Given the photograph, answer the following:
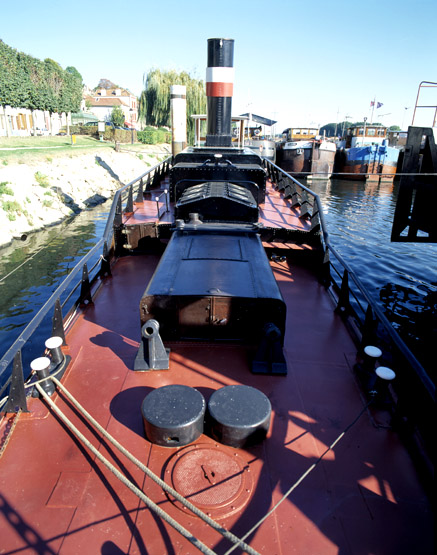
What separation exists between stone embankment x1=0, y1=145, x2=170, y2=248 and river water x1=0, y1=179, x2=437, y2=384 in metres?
1.10

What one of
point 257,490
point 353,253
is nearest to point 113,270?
point 257,490

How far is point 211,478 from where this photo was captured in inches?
127

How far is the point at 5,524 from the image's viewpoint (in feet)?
9.50

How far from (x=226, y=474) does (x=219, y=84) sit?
13.2m

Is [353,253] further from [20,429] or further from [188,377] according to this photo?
[20,429]

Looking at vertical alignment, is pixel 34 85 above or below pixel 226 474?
above

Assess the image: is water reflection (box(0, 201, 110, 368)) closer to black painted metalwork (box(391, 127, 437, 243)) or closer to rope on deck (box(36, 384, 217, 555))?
rope on deck (box(36, 384, 217, 555))

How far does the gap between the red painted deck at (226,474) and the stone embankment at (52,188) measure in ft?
52.2

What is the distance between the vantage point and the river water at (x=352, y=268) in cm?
1051

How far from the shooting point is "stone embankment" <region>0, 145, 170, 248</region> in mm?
19286

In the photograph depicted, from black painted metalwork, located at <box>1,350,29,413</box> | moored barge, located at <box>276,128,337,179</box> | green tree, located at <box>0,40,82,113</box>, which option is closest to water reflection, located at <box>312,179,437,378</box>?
black painted metalwork, located at <box>1,350,29,413</box>

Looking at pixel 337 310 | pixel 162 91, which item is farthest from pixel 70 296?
pixel 162 91

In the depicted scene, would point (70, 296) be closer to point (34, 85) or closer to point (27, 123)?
point (34, 85)

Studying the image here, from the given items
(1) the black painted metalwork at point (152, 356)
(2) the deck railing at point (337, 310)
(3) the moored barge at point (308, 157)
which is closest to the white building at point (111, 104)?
(3) the moored barge at point (308, 157)
